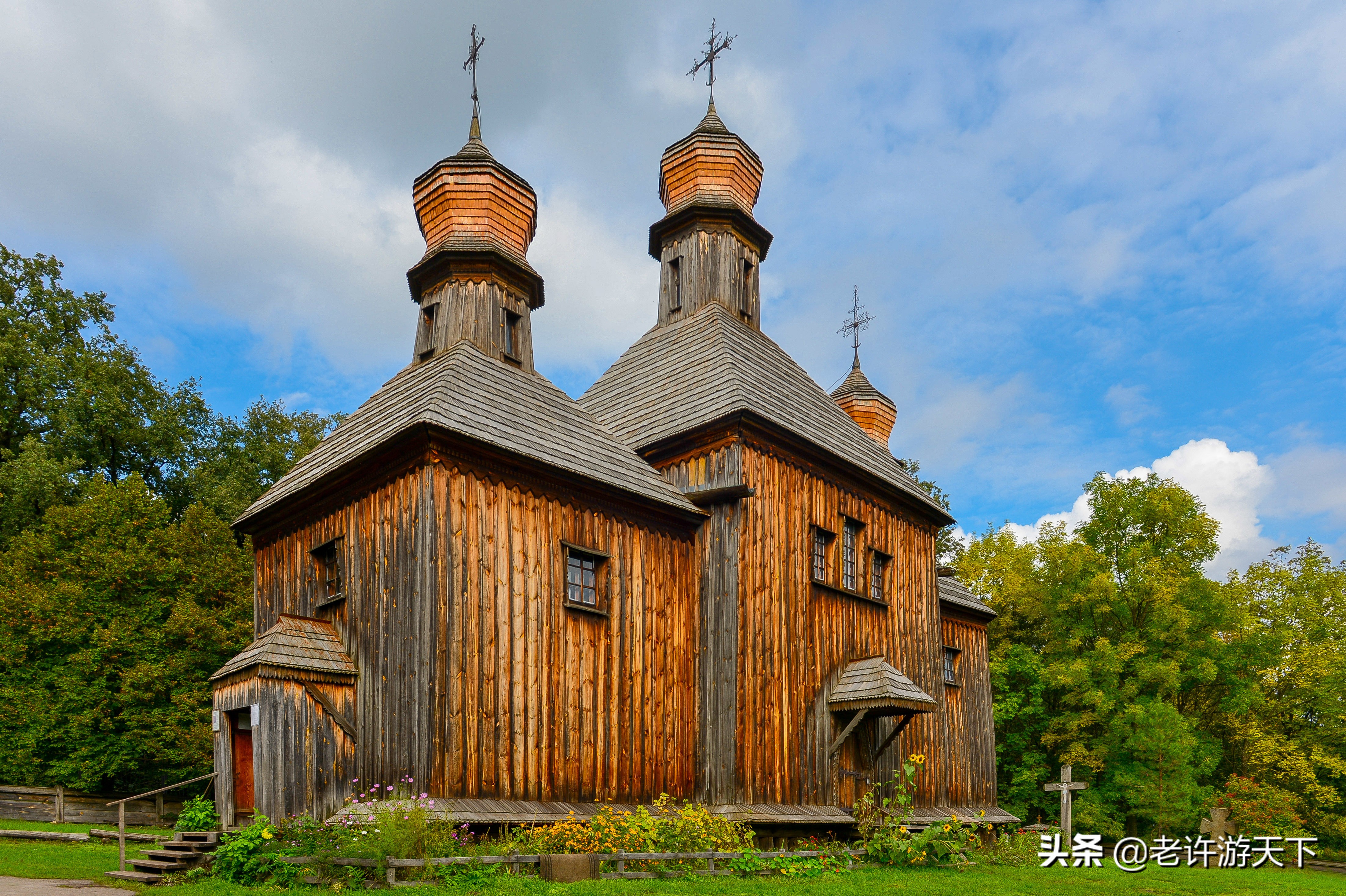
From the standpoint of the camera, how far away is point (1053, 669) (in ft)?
103

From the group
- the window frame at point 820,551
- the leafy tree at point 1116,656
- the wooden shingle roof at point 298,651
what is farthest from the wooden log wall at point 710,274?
the leafy tree at point 1116,656

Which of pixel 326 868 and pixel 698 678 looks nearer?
pixel 326 868

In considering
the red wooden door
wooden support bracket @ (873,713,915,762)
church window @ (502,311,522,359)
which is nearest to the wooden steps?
the red wooden door

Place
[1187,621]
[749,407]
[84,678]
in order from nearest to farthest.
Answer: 1. [749,407]
2. [84,678]
3. [1187,621]

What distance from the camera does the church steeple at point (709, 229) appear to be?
22.0 metres

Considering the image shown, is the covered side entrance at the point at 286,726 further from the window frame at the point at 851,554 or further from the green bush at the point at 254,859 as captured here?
the window frame at the point at 851,554

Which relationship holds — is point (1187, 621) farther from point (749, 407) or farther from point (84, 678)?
point (84, 678)

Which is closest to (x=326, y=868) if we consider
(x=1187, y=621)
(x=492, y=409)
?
(x=492, y=409)

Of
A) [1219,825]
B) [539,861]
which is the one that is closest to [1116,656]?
[1219,825]

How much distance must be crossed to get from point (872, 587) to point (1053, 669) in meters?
15.1

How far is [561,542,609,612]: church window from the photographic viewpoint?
49.1 feet

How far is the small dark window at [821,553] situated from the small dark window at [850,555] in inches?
15.1

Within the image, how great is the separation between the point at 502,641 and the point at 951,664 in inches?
545

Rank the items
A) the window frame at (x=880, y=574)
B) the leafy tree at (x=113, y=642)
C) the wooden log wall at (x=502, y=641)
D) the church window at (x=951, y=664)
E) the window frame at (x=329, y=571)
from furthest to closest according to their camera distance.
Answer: the leafy tree at (x=113, y=642), the church window at (x=951, y=664), the window frame at (x=880, y=574), the window frame at (x=329, y=571), the wooden log wall at (x=502, y=641)
